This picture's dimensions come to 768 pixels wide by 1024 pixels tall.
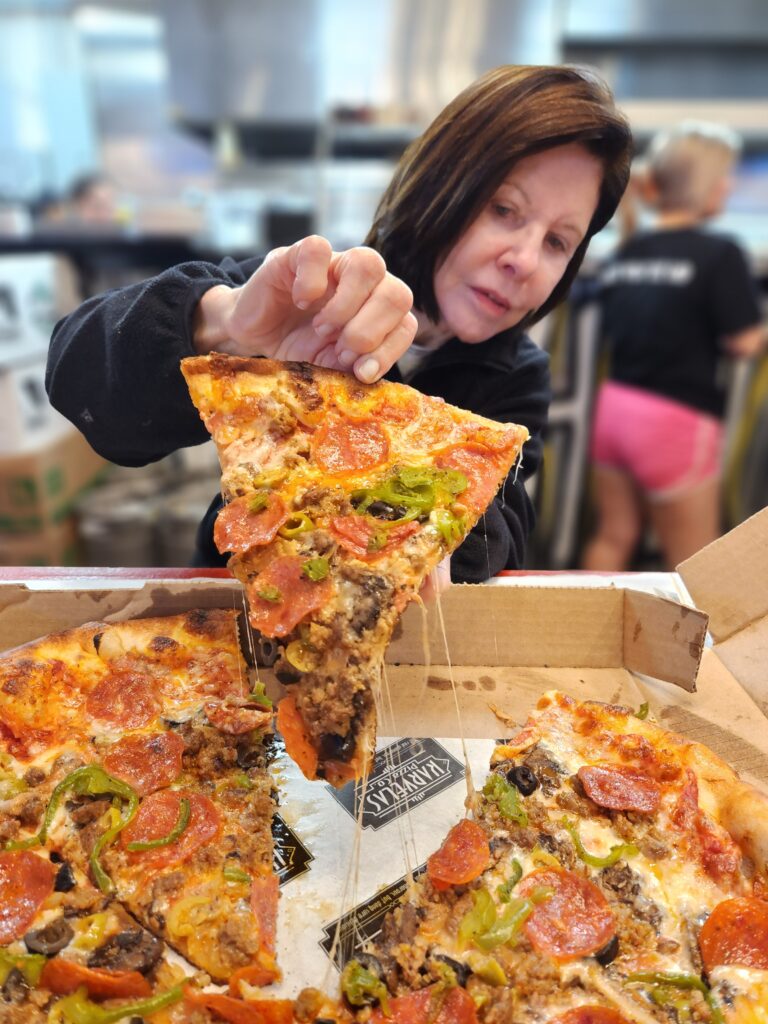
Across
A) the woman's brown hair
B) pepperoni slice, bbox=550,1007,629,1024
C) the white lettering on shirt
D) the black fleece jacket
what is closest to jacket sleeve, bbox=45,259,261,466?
the black fleece jacket

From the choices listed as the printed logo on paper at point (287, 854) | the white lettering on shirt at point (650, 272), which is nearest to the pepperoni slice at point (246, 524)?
the printed logo on paper at point (287, 854)

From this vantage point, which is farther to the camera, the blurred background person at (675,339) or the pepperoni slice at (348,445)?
the blurred background person at (675,339)

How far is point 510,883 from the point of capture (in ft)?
4.91

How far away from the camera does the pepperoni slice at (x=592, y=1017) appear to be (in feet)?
4.17

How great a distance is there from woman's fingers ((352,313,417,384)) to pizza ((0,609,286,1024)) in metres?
0.74

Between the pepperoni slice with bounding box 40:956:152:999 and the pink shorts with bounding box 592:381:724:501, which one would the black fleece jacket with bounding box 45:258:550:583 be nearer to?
the pepperoni slice with bounding box 40:956:152:999

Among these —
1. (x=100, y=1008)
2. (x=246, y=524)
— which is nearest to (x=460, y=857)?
(x=100, y=1008)

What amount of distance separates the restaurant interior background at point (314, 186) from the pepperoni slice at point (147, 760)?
3.16 meters

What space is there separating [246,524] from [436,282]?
0.98 metres

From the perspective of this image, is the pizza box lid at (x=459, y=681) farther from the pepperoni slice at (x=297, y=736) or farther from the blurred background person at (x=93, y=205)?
the blurred background person at (x=93, y=205)

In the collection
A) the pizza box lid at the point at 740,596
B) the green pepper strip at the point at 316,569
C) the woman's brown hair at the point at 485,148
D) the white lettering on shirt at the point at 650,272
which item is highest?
the woman's brown hair at the point at 485,148

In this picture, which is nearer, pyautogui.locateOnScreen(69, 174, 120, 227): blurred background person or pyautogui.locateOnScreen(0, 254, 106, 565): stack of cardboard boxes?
pyautogui.locateOnScreen(0, 254, 106, 565): stack of cardboard boxes

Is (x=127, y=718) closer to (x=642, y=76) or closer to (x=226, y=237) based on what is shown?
(x=226, y=237)

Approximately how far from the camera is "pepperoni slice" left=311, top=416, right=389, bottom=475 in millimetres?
1734
